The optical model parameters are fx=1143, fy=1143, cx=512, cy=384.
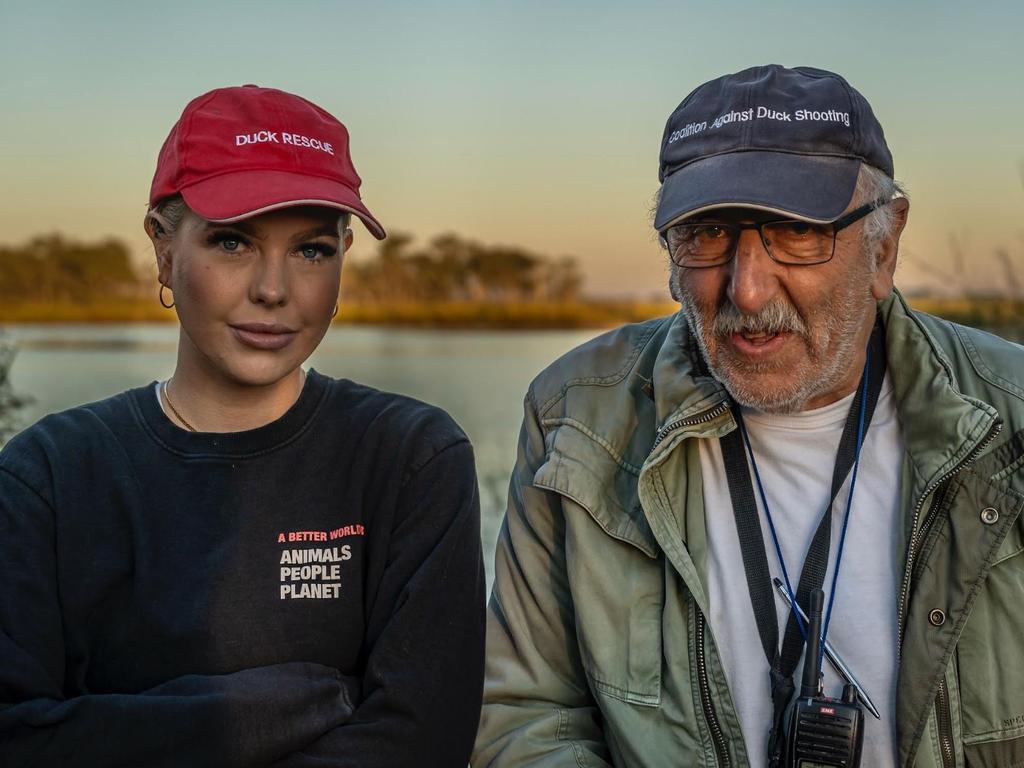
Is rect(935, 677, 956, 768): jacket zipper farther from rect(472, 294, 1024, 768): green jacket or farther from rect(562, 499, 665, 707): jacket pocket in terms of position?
rect(562, 499, 665, 707): jacket pocket

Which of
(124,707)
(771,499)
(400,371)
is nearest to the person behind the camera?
(124,707)

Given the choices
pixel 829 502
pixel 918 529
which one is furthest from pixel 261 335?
pixel 918 529

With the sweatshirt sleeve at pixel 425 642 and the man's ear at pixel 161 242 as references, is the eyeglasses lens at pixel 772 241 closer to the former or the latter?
the sweatshirt sleeve at pixel 425 642

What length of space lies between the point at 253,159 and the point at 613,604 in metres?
1.22

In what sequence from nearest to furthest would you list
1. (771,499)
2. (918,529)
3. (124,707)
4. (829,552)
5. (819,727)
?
(124,707) < (819,727) < (918,529) < (829,552) < (771,499)

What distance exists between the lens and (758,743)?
8.07ft

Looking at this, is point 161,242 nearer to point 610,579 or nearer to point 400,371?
point 610,579

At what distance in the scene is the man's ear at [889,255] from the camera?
2.58m

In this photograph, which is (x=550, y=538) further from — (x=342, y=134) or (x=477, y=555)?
(x=342, y=134)

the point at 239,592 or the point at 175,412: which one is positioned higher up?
the point at 175,412

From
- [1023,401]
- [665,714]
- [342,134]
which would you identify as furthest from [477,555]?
[1023,401]

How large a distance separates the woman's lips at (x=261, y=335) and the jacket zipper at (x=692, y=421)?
86 cm

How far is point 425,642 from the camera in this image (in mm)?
2195

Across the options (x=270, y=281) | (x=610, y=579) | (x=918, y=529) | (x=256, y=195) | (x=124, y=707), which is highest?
(x=256, y=195)
